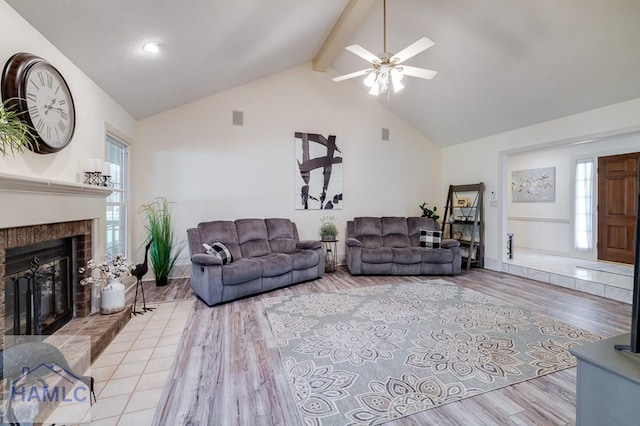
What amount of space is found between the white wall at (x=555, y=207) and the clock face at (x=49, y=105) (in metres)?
6.77

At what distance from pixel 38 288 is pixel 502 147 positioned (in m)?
6.56

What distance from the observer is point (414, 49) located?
111 inches

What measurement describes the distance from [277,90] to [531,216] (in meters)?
6.45

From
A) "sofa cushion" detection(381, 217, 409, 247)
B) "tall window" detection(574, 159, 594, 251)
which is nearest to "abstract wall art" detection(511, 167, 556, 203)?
"tall window" detection(574, 159, 594, 251)

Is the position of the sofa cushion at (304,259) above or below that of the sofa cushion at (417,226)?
below

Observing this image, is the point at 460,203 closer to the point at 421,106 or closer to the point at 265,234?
the point at 421,106

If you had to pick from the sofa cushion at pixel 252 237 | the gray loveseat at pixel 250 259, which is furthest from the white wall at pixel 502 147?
the sofa cushion at pixel 252 237

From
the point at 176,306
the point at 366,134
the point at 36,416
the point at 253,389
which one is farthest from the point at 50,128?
the point at 366,134

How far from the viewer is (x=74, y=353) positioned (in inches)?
83.9

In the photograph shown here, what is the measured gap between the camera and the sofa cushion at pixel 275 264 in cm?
402

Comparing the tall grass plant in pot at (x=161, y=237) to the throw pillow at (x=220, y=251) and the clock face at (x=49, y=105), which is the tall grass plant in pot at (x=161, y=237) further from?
the clock face at (x=49, y=105)

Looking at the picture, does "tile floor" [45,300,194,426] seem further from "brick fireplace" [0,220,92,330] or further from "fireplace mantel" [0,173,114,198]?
"fireplace mantel" [0,173,114,198]

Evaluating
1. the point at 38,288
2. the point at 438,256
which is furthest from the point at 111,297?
the point at 438,256

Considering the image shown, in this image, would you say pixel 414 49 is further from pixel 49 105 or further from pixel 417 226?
pixel 417 226
